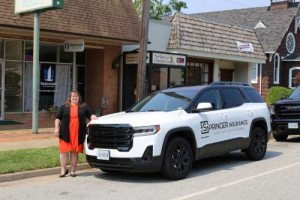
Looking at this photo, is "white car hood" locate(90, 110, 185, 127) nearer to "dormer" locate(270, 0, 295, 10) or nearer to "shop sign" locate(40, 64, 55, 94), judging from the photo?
"shop sign" locate(40, 64, 55, 94)

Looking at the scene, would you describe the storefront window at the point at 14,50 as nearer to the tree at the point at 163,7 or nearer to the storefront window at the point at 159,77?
the storefront window at the point at 159,77

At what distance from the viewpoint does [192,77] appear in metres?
23.7

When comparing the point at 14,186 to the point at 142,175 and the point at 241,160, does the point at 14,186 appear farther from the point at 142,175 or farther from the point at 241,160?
the point at 241,160

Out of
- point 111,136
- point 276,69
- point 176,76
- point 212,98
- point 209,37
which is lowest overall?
point 111,136

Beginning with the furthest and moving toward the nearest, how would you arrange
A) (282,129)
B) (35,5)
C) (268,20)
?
(268,20), (282,129), (35,5)

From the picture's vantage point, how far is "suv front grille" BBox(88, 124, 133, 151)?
7684mm

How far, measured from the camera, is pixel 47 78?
17016 millimetres

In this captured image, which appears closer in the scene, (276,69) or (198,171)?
(198,171)

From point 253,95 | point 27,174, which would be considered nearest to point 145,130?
point 27,174

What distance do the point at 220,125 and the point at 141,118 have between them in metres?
1.99

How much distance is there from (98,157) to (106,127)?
567 mm

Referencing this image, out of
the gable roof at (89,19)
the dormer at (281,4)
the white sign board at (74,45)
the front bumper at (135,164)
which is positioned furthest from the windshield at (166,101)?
the dormer at (281,4)

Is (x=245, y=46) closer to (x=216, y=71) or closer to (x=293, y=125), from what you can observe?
(x=216, y=71)

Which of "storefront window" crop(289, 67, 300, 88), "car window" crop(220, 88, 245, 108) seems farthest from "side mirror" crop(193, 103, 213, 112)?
"storefront window" crop(289, 67, 300, 88)
